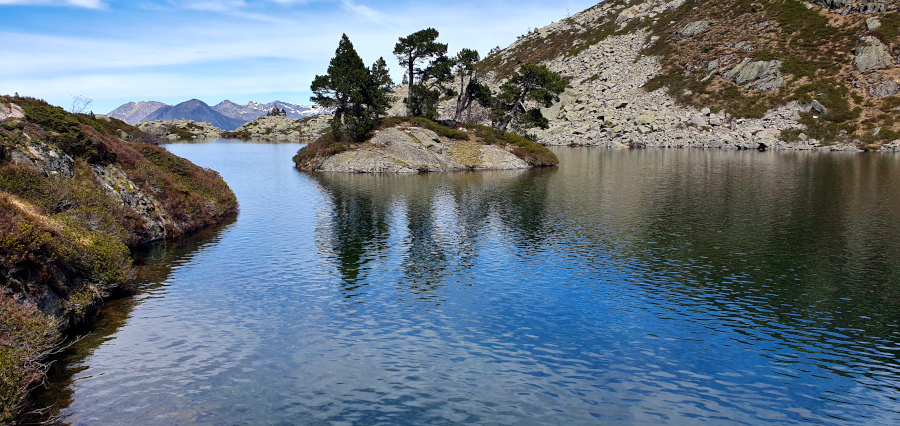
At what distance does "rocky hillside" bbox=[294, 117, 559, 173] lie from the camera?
89.1 m

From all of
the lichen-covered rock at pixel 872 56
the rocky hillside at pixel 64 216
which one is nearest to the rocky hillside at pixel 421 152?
the rocky hillside at pixel 64 216

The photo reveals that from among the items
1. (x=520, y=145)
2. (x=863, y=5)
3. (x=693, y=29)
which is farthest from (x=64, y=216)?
(x=693, y=29)

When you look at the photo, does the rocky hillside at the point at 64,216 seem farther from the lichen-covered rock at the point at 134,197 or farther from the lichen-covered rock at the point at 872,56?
the lichen-covered rock at the point at 872,56

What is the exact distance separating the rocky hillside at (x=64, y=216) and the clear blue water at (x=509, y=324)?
5.94 ft

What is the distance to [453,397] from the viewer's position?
55.2 feet

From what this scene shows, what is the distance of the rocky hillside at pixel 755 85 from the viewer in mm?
133875

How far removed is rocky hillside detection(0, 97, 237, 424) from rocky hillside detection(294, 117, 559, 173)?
132 feet

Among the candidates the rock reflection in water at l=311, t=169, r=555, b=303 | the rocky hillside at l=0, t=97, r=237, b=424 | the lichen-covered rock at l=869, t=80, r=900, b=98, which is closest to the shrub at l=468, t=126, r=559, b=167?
the rock reflection in water at l=311, t=169, r=555, b=303

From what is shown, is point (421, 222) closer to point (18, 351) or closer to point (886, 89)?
point (18, 351)

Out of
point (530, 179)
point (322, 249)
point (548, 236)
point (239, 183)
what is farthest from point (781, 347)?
point (239, 183)

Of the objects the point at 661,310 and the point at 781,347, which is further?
the point at 661,310

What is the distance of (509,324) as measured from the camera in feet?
75.3

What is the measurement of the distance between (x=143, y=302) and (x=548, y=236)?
2761 cm

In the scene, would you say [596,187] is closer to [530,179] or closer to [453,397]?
[530,179]
